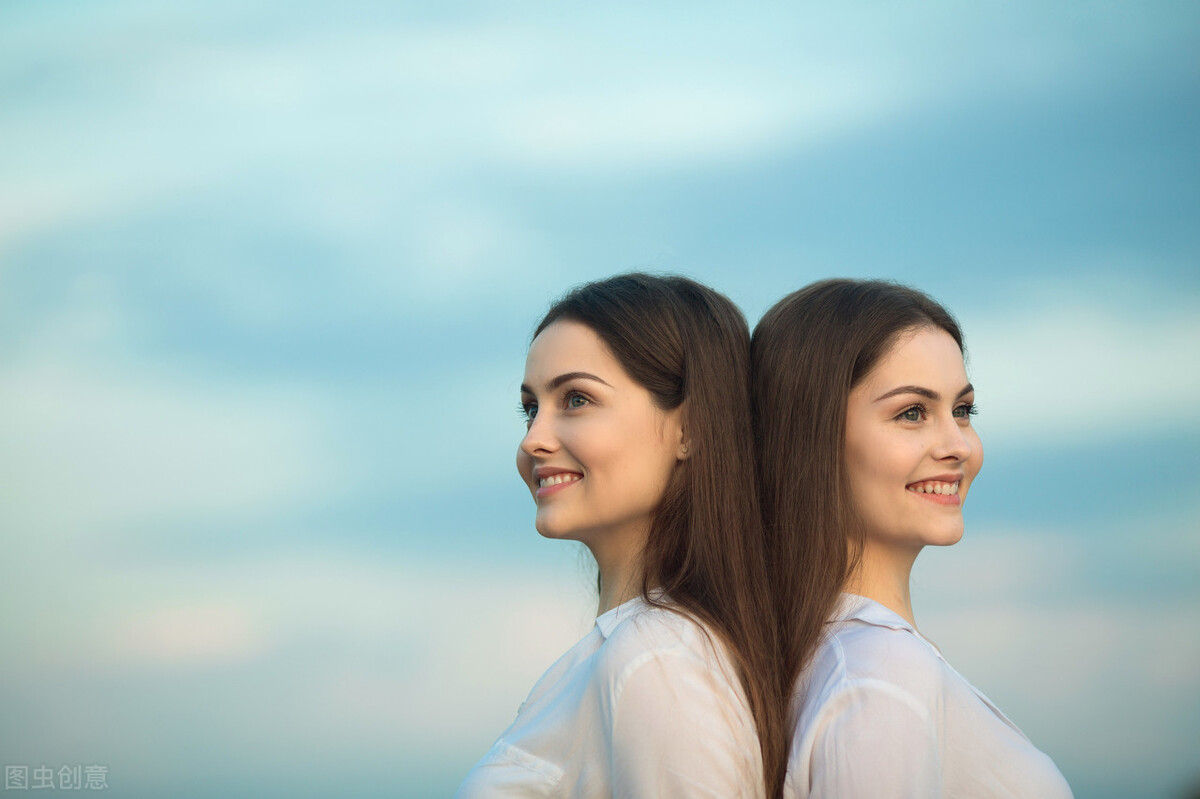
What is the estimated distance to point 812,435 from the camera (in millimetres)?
5062

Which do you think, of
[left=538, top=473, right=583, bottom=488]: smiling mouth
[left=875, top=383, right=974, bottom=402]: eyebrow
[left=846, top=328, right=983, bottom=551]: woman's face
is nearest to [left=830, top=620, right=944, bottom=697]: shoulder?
[left=846, top=328, right=983, bottom=551]: woman's face

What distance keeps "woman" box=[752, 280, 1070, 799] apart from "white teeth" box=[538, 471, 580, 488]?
0.84 meters

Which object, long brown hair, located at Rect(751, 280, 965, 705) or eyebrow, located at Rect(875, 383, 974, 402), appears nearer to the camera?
long brown hair, located at Rect(751, 280, 965, 705)

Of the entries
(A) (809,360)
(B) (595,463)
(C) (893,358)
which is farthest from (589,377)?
(C) (893,358)

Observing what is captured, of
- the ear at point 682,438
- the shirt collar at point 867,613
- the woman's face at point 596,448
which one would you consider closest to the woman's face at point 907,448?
the shirt collar at point 867,613

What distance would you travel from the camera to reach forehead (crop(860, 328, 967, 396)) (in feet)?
16.7

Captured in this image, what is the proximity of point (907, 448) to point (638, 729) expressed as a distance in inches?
65.9

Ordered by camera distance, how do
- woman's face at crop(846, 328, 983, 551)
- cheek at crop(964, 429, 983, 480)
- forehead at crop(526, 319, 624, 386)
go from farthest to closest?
cheek at crop(964, 429, 983, 480)
forehead at crop(526, 319, 624, 386)
woman's face at crop(846, 328, 983, 551)

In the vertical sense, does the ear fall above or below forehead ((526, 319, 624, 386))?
below

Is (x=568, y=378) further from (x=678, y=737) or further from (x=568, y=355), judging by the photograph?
(x=678, y=737)

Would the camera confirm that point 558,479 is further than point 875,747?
Yes

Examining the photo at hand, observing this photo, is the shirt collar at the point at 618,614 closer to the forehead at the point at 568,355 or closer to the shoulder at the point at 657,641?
the shoulder at the point at 657,641

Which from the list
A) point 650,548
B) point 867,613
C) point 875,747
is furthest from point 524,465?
point 875,747

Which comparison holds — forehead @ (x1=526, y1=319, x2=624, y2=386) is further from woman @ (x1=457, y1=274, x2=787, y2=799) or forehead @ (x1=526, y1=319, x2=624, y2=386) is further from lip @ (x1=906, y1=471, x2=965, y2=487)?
lip @ (x1=906, y1=471, x2=965, y2=487)
